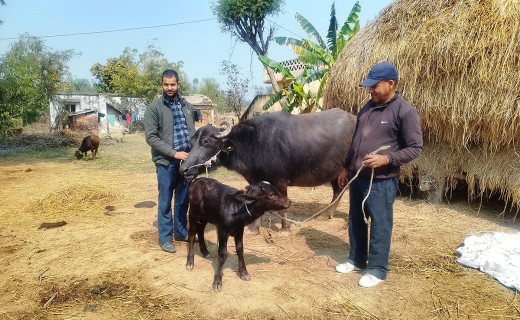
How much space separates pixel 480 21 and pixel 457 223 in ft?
11.1

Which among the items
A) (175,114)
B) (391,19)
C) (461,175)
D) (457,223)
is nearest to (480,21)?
(391,19)

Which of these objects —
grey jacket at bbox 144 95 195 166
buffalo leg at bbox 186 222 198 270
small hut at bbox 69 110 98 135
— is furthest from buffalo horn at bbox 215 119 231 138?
small hut at bbox 69 110 98 135

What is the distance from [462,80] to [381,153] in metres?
3.37

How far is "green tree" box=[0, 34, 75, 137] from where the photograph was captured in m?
12.6

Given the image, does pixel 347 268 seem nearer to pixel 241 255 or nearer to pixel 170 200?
pixel 241 255

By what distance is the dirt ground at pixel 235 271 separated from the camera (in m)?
3.05

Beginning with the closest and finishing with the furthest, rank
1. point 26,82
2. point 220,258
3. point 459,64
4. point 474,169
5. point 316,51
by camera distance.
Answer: point 220,258 → point 459,64 → point 474,169 → point 316,51 → point 26,82

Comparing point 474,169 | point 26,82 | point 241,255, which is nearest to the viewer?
point 241,255

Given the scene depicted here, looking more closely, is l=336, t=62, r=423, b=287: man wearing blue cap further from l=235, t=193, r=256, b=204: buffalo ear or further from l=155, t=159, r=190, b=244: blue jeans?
l=155, t=159, r=190, b=244: blue jeans

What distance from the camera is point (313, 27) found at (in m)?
12.0

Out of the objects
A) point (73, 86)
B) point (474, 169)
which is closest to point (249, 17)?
point (474, 169)

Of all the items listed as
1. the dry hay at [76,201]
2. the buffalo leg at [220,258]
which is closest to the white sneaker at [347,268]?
the buffalo leg at [220,258]

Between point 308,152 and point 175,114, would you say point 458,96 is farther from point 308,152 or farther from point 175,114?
point 175,114

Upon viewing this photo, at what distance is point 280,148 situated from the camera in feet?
16.2
